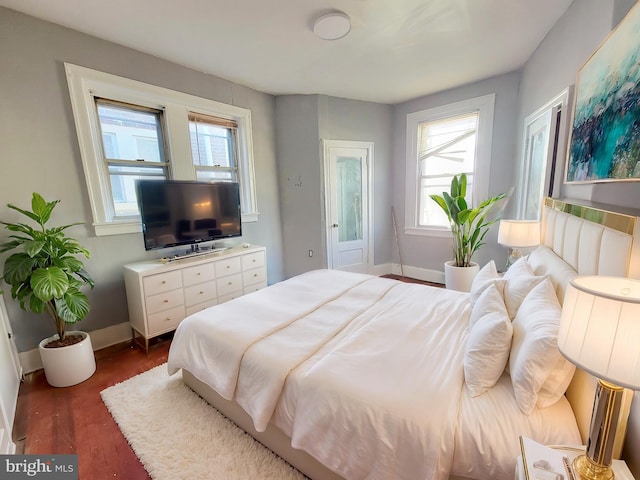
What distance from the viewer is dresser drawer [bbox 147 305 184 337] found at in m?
2.50

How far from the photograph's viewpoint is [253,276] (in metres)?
3.33

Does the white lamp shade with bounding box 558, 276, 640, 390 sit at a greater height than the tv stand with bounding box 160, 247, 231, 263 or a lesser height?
greater

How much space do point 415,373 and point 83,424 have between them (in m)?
2.06

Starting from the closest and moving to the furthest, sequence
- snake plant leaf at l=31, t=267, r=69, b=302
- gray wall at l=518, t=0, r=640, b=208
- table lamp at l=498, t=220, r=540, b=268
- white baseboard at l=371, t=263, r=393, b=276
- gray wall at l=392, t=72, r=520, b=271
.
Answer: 1. gray wall at l=518, t=0, r=640, b=208
2. snake plant leaf at l=31, t=267, r=69, b=302
3. table lamp at l=498, t=220, r=540, b=268
4. gray wall at l=392, t=72, r=520, b=271
5. white baseboard at l=371, t=263, r=393, b=276

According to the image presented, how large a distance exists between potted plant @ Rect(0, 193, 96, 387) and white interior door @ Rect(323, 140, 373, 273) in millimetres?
2847

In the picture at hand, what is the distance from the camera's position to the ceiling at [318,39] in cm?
201

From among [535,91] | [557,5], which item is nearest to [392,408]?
[557,5]

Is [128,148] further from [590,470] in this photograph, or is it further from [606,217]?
[590,470]

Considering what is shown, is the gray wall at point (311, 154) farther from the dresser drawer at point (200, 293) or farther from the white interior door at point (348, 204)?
the dresser drawer at point (200, 293)

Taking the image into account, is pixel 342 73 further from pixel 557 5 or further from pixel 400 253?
pixel 400 253

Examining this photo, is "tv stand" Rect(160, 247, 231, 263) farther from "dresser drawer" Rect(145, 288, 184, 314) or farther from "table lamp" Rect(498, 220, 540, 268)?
"table lamp" Rect(498, 220, 540, 268)

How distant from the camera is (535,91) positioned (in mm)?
2650

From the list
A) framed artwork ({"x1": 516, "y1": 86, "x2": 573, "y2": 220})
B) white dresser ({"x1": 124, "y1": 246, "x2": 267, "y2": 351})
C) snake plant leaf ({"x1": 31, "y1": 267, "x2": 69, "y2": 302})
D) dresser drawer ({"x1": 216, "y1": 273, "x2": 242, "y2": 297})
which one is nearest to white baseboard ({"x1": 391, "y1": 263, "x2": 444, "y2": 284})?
framed artwork ({"x1": 516, "y1": 86, "x2": 573, "y2": 220})

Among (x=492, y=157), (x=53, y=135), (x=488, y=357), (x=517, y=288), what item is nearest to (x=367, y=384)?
(x=488, y=357)
